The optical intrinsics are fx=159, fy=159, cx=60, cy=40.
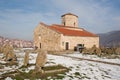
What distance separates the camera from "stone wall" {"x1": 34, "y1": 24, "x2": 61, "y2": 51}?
37.9 meters

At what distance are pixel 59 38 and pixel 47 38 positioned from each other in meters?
5.04

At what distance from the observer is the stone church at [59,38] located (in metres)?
Result: 37.5

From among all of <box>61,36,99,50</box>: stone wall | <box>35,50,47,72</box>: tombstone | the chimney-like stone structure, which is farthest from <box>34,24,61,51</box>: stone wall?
<box>35,50,47,72</box>: tombstone

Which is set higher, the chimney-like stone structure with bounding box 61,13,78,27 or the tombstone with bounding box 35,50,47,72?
the chimney-like stone structure with bounding box 61,13,78,27

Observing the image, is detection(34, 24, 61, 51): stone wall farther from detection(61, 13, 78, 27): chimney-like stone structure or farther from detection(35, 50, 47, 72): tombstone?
detection(35, 50, 47, 72): tombstone

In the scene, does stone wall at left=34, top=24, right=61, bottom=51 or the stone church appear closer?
the stone church

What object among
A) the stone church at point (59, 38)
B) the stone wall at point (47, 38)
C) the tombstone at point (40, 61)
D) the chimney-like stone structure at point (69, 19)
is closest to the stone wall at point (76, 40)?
the stone church at point (59, 38)

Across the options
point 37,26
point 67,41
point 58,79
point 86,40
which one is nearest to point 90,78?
point 58,79

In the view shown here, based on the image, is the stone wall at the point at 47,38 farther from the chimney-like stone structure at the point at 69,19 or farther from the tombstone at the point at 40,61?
the tombstone at the point at 40,61

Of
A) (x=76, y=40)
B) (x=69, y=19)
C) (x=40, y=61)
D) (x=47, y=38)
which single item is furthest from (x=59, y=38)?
(x=40, y=61)

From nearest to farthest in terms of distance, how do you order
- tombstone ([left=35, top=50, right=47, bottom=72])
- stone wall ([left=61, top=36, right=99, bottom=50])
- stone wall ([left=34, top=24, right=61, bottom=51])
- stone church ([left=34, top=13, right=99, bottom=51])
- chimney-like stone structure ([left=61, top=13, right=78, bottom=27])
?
tombstone ([left=35, top=50, right=47, bottom=72]) < stone wall ([left=61, top=36, right=99, bottom=50]) < stone church ([left=34, top=13, right=99, bottom=51]) < stone wall ([left=34, top=24, right=61, bottom=51]) < chimney-like stone structure ([left=61, top=13, right=78, bottom=27])

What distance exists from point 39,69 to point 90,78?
425cm

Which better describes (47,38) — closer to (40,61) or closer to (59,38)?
(59,38)

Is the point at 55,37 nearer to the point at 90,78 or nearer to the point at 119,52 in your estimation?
the point at 119,52
